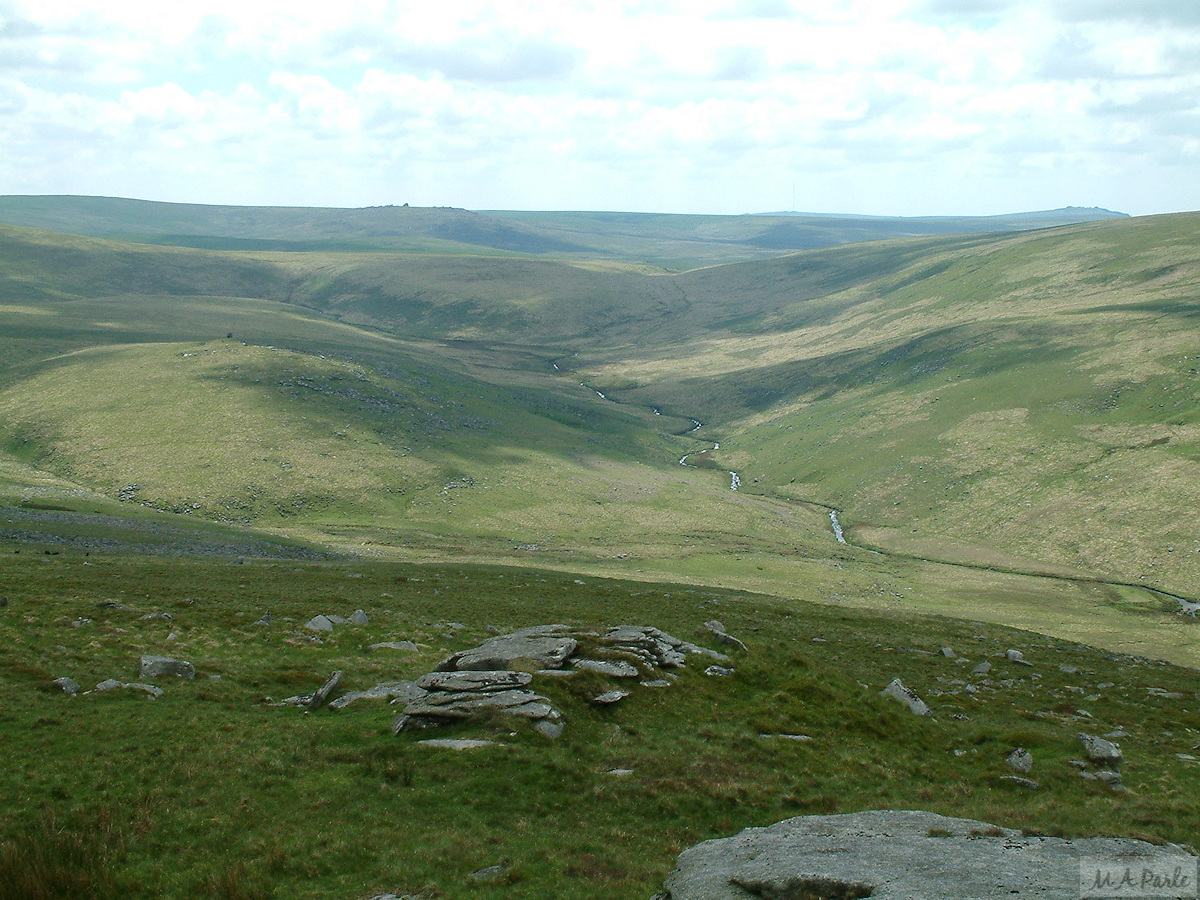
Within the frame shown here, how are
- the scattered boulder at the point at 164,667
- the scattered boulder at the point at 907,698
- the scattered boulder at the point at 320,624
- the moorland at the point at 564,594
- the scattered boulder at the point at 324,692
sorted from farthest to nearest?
the scattered boulder at the point at 320,624
the scattered boulder at the point at 907,698
the scattered boulder at the point at 164,667
the scattered boulder at the point at 324,692
the moorland at the point at 564,594

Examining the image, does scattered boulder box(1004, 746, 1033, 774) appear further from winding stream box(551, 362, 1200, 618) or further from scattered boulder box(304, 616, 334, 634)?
winding stream box(551, 362, 1200, 618)

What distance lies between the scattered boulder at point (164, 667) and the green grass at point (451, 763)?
479 millimetres

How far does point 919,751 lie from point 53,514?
7970 centimetres

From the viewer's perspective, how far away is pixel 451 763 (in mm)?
25078

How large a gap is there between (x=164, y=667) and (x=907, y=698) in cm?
3045

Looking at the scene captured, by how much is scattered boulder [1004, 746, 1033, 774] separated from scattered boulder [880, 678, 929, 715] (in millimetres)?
4830

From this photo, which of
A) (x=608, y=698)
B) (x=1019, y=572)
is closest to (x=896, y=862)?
(x=608, y=698)

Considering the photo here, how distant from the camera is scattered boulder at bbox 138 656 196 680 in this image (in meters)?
31.0

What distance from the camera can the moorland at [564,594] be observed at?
22.2 meters

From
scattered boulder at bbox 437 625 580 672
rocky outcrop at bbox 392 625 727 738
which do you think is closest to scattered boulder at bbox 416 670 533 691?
rocky outcrop at bbox 392 625 727 738

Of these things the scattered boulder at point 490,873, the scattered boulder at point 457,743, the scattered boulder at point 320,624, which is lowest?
the scattered boulder at point 320,624

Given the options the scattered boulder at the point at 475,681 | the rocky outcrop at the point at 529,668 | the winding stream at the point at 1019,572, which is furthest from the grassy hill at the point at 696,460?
the scattered boulder at the point at 475,681

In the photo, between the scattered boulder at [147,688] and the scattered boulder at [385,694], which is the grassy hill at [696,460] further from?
the scattered boulder at [147,688]

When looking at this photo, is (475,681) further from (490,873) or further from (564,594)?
(564,594)
